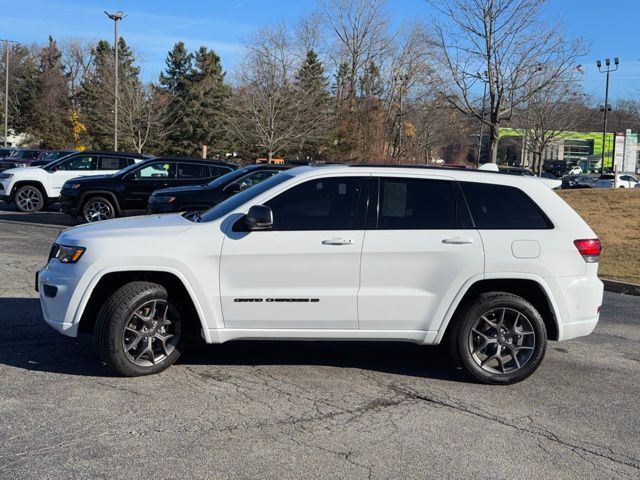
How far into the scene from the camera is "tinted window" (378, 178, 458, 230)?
5.56 meters

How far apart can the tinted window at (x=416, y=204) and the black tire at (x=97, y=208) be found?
1174 centimetres

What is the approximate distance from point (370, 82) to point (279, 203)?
149 feet

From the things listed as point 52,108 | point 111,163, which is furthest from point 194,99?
point 111,163

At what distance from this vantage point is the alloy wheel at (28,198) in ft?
61.5

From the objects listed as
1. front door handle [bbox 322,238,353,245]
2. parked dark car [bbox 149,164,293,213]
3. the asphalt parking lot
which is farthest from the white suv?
parked dark car [bbox 149,164,293,213]

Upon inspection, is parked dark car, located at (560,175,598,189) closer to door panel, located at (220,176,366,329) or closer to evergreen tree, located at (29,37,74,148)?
evergreen tree, located at (29,37,74,148)

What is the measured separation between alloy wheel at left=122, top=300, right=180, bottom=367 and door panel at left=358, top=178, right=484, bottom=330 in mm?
1571

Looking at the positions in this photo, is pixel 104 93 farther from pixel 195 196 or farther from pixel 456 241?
pixel 456 241

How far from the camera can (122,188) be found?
16172mm

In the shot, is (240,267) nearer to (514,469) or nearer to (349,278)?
(349,278)

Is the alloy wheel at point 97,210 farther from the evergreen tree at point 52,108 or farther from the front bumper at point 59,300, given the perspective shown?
the evergreen tree at point 52,108

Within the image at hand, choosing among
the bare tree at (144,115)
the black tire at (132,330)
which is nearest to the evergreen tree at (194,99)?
the bare tree at (144,115)

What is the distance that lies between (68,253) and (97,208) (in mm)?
11209

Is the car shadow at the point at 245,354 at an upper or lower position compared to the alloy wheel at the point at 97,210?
lower
